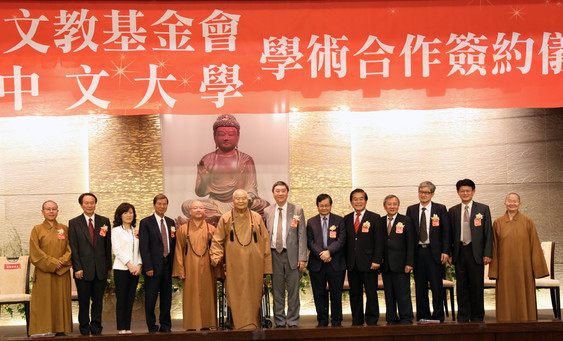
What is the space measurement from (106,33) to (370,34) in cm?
201

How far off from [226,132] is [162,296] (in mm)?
1874

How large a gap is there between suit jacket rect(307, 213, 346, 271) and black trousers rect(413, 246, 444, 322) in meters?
0.65

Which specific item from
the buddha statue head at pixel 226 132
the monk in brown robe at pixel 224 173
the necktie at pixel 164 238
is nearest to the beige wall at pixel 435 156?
the monk in brown robe at pixel 224 173

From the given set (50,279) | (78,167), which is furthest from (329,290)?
(78,167)

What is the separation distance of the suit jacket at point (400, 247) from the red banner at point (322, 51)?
1.15 metres

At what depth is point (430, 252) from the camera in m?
5.52

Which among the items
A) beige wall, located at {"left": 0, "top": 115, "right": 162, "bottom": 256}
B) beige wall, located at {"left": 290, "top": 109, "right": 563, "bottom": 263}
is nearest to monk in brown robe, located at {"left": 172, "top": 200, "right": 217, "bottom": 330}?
beige wall, located at {"left": 0, "top": 115, "right": 162, "bottom": 256}

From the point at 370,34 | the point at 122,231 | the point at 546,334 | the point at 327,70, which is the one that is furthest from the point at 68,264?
the point at 546,334

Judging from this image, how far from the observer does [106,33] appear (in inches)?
192

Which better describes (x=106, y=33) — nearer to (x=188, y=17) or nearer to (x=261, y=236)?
(x=188, y=17)

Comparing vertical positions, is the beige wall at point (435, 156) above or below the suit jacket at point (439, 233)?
above

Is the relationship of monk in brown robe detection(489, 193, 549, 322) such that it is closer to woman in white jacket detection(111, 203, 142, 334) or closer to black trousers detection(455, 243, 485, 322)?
black trousers detection(455, 243, 485, 322)

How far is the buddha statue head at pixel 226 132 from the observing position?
659 centimetres

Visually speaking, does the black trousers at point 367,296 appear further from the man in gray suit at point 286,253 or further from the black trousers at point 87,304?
the black trousers at point 87,304
